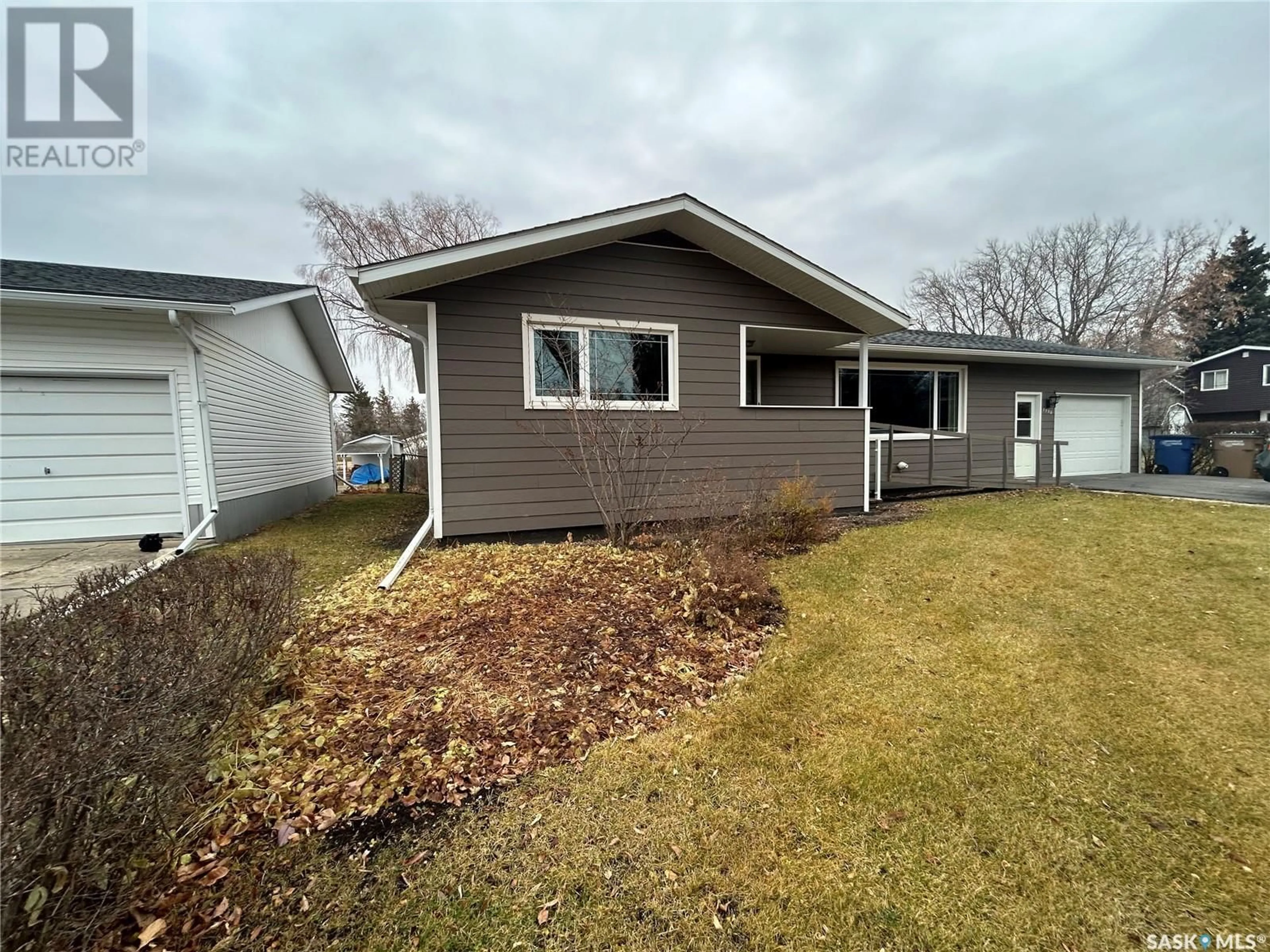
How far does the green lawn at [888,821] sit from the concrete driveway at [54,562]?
5002 millimetres

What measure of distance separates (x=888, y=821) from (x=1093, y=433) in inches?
598

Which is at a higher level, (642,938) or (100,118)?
(100,118)

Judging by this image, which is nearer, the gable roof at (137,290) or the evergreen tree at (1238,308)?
the gable roof at (137,290)

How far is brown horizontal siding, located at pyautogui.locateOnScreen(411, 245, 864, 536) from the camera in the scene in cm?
609

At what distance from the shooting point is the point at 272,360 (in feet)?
34.1

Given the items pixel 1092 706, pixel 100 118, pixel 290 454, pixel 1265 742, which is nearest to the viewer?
pixel 1265 742

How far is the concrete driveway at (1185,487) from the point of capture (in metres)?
8.40

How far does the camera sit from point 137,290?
22.6ft

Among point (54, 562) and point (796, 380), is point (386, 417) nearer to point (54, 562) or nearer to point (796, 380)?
point (54, 562)

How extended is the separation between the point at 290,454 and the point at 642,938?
42.5 ft

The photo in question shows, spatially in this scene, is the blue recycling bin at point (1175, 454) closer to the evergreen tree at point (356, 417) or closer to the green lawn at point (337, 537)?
the green lawn at point (337, 537)

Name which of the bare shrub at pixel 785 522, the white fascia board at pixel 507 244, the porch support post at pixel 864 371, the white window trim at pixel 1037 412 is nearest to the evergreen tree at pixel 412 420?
the white fascia board at pixel 507 244

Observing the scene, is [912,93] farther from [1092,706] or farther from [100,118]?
[100,118]

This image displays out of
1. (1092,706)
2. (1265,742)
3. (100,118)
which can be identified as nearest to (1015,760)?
(1092,706)
